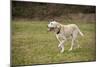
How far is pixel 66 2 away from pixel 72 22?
25 centimetres

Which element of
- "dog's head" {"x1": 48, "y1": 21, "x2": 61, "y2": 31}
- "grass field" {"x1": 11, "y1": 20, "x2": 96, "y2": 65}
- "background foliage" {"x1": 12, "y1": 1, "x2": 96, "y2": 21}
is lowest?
"grass field" {"x1": 11, "y1": 20, "x2": 96, "y2": 65}

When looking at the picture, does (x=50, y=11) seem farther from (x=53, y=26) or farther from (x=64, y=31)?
(x=64, y=31)

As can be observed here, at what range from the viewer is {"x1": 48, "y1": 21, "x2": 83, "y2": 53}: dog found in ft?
6.64

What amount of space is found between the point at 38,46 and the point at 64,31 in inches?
14.7

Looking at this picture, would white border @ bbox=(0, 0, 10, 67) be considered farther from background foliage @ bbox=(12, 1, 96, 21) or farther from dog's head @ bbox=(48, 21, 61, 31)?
dog's head @ bbox=(48, 21, 61, 31)

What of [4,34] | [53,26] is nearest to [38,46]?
[53,26]

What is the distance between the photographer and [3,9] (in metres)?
1.79

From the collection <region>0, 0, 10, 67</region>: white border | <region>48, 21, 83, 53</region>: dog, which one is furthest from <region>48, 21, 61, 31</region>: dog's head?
<region>0, 0, 10, 67</region>: white border

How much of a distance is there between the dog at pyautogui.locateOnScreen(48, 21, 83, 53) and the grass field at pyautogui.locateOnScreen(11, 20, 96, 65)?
5 centimetres

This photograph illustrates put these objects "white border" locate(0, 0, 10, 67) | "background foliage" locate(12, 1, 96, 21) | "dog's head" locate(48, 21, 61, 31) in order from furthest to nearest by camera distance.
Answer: "dog's head" locate(48, 21, 61, 31), "background foliage" locate(12, 1, 96, 21), "white border" locate(0, 0, 10, 67)

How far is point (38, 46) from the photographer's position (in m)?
1.96

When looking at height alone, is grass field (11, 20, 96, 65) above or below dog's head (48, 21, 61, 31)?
below

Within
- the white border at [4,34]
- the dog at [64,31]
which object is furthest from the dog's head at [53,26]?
the white border at [4,34]
